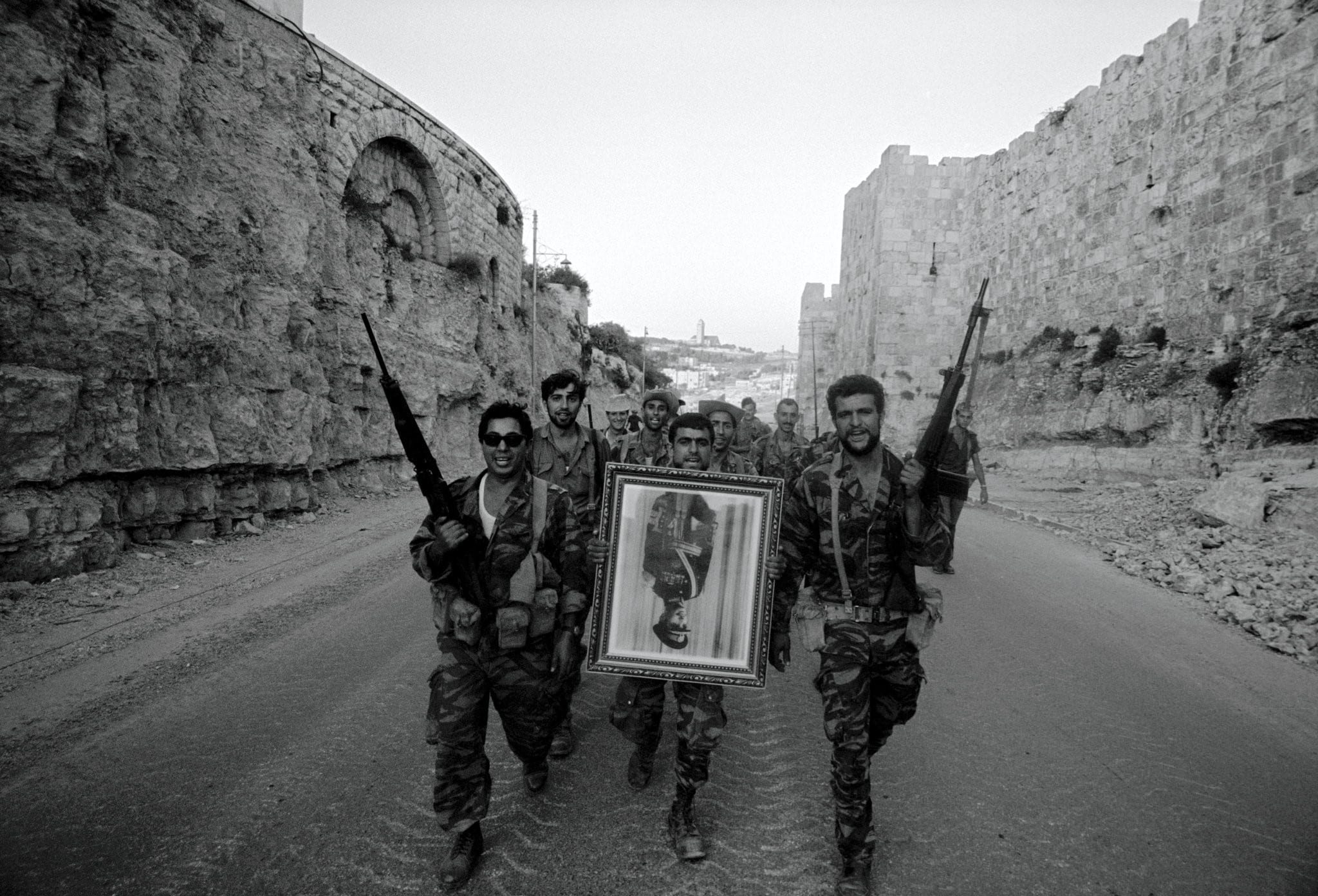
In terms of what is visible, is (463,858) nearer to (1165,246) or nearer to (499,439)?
(499,439)

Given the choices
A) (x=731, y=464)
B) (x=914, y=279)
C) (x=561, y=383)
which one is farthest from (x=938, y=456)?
(x=914, y=279)

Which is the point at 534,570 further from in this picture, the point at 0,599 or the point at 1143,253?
the point at 1143,253

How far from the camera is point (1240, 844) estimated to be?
293 cm

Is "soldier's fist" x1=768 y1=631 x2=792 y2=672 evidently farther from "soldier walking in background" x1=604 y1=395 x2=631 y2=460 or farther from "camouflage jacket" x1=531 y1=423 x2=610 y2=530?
"soldier walking in background" x1=604 y1=395 x2=631 y2=460

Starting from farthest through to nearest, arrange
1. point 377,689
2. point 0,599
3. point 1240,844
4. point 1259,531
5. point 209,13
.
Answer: point 209,13 → point 1259,531 → point 0,599 → point 377,689 → point 1240,844

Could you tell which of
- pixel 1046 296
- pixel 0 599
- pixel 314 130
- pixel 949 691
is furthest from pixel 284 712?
pixel 1046 296

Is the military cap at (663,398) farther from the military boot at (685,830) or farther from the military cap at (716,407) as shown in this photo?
the military boot at (685,830)

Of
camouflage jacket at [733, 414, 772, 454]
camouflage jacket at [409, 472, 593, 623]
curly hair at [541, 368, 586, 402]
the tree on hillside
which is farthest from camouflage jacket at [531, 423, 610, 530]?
the tree on hillside

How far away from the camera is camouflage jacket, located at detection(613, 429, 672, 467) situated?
16.1 feet

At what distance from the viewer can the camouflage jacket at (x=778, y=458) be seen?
292 inches

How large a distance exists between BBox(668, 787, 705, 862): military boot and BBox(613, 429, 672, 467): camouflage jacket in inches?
91.7

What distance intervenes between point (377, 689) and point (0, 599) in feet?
12.4

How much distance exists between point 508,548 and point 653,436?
237 cm

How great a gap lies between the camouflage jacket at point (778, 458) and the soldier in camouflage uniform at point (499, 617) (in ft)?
14.2
